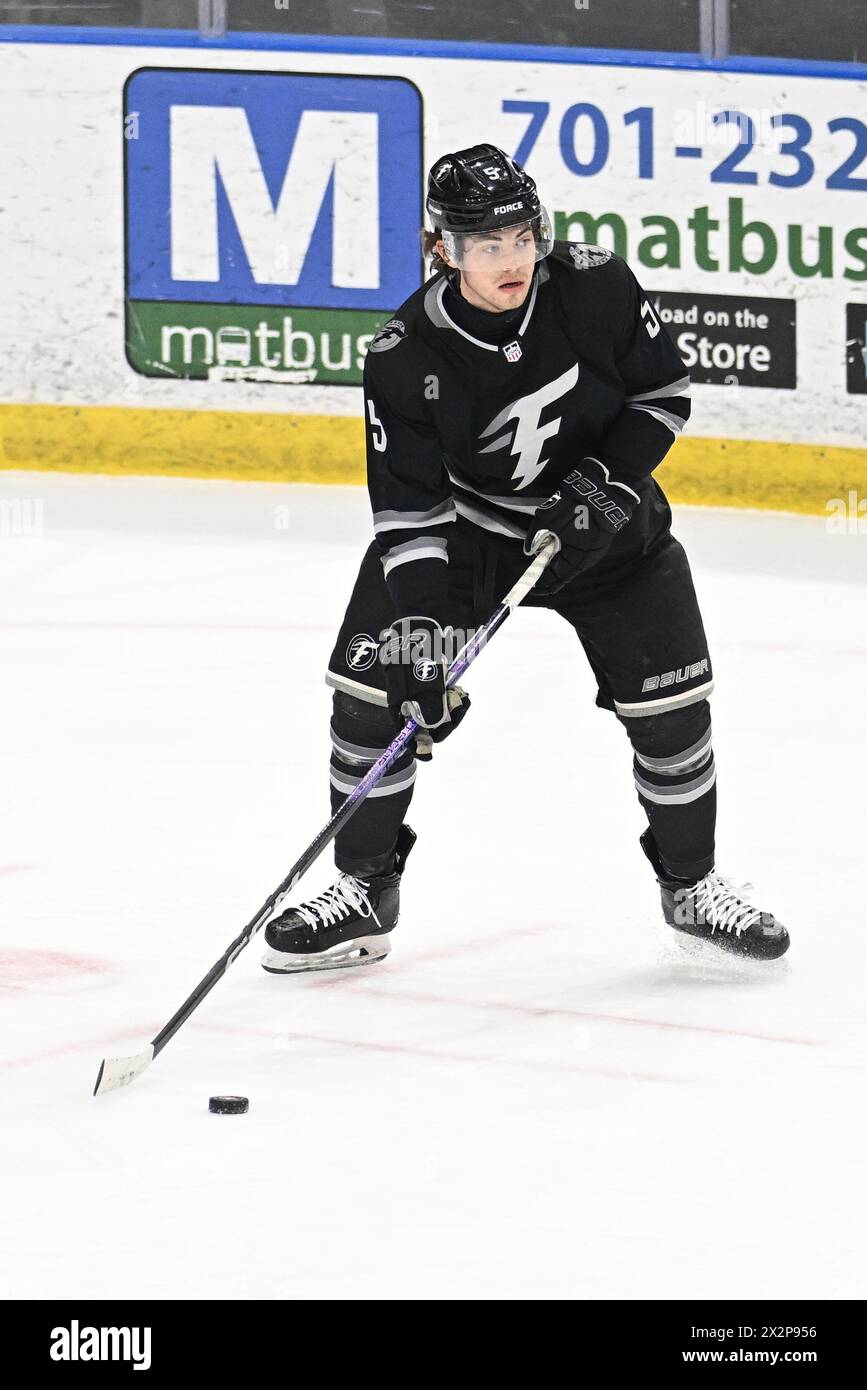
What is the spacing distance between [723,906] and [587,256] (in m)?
0.87

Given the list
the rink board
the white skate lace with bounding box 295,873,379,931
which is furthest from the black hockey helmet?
the rink board

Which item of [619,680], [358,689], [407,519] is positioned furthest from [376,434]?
[619,680]

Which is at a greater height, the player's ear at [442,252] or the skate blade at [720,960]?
the player's ear at [442,252]

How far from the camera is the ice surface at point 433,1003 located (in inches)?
80.9

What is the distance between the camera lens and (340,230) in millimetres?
6703

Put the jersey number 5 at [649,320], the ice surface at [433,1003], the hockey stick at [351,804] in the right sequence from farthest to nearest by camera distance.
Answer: the jersey number 5 at [649,320] < the hockey stick at [351,804] < the ice surface at [433,1003]

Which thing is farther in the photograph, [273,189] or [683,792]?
[273,189]

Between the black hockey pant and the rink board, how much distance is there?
3.73m

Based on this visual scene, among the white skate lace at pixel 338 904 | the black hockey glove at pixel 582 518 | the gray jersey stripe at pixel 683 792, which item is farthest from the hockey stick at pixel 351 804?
the gray jersey stripe at pixel 683 792

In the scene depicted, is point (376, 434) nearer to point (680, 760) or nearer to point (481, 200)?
point (481, 200)

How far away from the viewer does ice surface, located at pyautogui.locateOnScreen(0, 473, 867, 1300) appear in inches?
80.9

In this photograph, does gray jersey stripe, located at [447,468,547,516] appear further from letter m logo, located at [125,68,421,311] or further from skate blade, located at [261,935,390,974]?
letter m logo, located at [125,68,421,311]

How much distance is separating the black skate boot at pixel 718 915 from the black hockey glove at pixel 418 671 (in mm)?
473

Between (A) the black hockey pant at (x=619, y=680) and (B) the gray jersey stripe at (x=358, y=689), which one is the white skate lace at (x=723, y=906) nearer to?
(A) the black hockey pant at (x=619, y=680)
